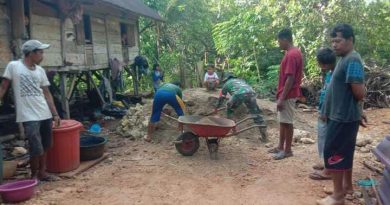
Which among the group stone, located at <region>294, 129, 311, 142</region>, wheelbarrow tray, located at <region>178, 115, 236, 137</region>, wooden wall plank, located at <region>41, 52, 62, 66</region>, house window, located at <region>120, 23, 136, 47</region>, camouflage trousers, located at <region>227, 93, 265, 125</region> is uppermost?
house window, located at <region>120, 23, 136, 47</region>

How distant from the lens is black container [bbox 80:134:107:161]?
585cm

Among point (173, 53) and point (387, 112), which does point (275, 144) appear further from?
point (173, 53)

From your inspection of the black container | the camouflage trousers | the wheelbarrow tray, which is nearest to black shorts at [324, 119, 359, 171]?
the wheelbarrow tray

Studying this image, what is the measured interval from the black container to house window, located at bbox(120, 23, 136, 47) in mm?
7353

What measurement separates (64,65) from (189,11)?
38.5ft

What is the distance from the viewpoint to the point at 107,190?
4.75 meters

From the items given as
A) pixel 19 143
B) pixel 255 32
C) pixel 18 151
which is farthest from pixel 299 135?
pixel 255 32

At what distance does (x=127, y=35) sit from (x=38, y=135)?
926 cm

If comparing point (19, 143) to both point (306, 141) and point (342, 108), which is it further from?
point (342, 108)

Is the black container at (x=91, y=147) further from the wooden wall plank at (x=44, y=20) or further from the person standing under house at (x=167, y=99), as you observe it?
the wooden wall plank at (x=44, y=20)

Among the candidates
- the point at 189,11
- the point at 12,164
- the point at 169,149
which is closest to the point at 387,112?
the point at 169,149

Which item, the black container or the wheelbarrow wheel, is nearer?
the black container

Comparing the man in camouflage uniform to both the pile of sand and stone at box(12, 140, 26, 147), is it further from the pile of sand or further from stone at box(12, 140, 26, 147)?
stone at box(12, 140, 26, 147)

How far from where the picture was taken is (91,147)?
230 inches
